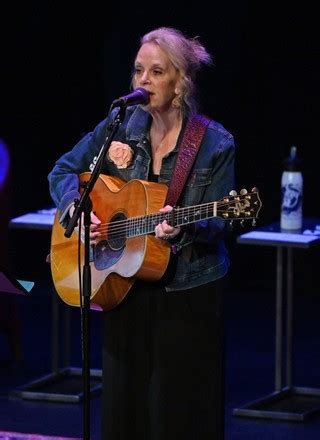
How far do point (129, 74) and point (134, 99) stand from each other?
446 cm

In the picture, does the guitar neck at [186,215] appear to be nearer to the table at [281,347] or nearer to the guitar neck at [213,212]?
the guitar neck at [213,212]

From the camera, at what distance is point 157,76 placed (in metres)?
4.63

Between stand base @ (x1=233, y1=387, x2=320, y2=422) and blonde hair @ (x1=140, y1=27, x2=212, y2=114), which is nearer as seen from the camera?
blonde hair @ (x1=140, y1=27, x2=212, y2=114)

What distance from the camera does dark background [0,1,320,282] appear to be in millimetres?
8570

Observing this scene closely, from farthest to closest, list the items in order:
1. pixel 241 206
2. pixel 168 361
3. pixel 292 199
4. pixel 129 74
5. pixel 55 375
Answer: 1. pixel 129 74
2. pixel 55 375
3. pixel 292 199
4. pixel 168 361
5. pixel 241 206

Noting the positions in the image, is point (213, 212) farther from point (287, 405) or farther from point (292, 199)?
point (287, 405)

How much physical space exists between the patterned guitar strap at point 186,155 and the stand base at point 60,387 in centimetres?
247

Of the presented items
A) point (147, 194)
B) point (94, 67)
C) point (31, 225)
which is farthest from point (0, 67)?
point (147, 194)

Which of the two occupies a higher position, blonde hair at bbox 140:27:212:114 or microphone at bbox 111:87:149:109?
blonde hair at bbox 140:27:212:114

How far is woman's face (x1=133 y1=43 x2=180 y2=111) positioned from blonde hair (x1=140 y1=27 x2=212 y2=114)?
0.02 meters

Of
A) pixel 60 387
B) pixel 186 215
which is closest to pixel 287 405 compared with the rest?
pixel 60 387

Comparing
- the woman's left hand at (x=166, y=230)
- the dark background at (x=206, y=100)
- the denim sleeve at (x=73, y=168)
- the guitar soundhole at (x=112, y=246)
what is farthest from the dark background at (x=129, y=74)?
the woman's left hand at (x=166, y=230)

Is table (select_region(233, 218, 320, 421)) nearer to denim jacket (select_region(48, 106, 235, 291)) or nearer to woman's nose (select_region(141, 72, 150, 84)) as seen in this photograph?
denim jacket (select_region(48, 106, 235, 291))

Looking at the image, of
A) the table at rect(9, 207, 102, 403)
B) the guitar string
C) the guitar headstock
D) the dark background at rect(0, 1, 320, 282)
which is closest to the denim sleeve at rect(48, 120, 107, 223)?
the guitar string
